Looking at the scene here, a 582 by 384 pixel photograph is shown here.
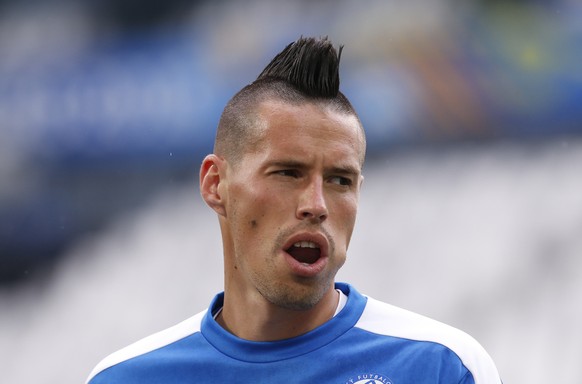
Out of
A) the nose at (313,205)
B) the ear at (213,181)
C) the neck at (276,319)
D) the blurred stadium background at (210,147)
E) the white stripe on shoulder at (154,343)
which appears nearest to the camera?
the nose at (313,205)

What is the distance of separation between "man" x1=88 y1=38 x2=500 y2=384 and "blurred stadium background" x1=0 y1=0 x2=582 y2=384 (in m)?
2.08

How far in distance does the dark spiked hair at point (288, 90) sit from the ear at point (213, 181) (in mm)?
33

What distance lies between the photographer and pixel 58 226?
5.39m

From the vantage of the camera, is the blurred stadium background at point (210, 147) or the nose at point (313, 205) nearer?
the nose at point (313, 205)

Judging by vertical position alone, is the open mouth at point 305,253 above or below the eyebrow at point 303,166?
below

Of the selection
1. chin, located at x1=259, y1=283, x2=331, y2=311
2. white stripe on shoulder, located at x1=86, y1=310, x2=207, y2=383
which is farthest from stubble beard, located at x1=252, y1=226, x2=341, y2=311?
white stripe on shoulder, located at x1=86, y1=310, x2=207, y2=383

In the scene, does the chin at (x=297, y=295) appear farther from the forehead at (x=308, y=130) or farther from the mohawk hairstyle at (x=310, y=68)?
the mohawk hairstyle at (x=310, y=68)

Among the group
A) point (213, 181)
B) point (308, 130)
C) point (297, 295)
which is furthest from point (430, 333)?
point (213, 181)

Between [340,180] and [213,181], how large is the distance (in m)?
0.43

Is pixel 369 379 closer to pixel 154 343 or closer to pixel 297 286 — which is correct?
pixel 297 286

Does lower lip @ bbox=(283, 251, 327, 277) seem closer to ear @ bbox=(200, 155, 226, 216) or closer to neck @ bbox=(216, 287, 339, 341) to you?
neck @ bbox=(216, 287, 339, 341)

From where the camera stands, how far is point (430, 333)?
282 centimetres

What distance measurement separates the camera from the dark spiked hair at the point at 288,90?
2.93 m

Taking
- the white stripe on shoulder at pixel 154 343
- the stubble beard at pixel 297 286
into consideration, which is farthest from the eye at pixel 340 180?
the white stripe on shoulder at pixel 154 343
